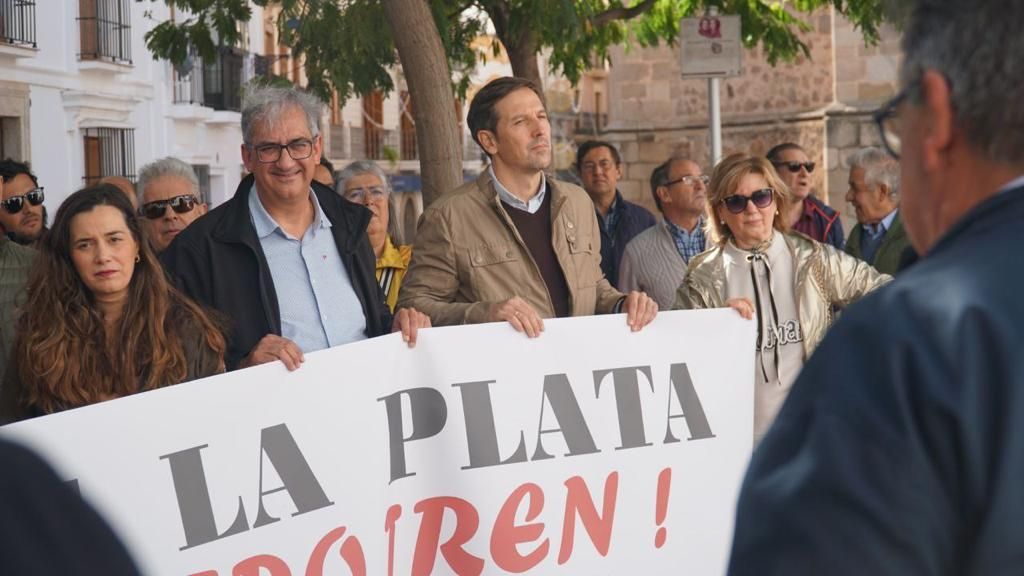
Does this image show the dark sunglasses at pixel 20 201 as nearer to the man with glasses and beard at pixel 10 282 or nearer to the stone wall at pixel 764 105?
the man with glasses and beard at pixel 10 282

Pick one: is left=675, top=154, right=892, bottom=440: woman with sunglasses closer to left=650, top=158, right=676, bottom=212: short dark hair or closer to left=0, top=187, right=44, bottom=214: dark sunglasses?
left=650, top=158, right=676, bottom=212: short dark hair

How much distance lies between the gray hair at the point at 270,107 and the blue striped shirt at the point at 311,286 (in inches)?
9.8

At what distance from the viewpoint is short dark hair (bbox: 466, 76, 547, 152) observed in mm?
5613

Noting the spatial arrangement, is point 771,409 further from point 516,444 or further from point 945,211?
point 945,211

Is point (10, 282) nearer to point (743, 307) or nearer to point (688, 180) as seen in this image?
point (743, 307)

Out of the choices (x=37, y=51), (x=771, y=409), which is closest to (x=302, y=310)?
(x=771, y=409)

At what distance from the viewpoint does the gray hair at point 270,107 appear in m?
5.25

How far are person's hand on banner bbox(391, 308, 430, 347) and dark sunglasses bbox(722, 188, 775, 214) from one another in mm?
1393

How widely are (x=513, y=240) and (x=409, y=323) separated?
2.21ft

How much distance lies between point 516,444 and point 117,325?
4.01ft

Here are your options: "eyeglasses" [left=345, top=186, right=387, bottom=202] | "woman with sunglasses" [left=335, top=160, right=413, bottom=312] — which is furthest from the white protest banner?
"eyeglasses" [left=345, top=186, right=387, bottom=202]

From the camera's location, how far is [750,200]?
5.84m

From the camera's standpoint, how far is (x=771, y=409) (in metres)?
5.52

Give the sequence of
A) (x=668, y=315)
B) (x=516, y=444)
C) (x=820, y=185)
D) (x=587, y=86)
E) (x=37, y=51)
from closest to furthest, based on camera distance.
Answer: (x=516, y=444) → (x=668, y=315) → (x=37, y=51) → (x=820, y=185) → (x=587, y=86)
